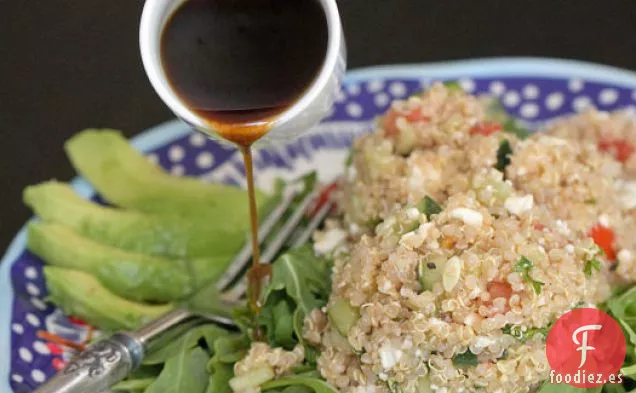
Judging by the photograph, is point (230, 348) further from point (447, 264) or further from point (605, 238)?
point (605, 238)

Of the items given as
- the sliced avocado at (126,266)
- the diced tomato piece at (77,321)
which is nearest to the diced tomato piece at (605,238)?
the sliced avocado at (126,266)

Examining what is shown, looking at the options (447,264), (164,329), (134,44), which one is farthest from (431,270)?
(134,44)

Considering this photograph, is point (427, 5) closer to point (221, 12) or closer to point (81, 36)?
point (81, 36)

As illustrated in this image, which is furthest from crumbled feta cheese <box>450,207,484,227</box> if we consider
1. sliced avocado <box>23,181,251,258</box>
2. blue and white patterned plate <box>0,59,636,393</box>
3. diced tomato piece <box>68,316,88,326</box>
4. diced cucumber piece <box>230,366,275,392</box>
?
diced tomato piece <box>68,316,88,326</box>

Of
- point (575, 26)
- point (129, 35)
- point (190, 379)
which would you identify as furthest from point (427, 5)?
point (190, 379)

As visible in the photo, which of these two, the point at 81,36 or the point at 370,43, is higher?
the point at 370,43

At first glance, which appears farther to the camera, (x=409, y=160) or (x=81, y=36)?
(x=81, y=36)

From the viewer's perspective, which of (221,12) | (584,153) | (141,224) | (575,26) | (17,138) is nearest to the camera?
(221,12)
